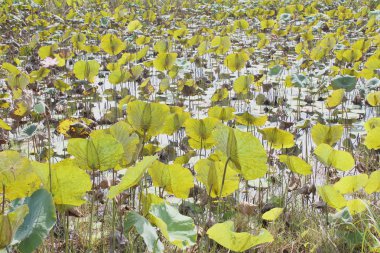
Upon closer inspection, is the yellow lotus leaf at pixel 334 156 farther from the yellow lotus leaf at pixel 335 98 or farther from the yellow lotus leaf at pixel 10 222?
the yellow lotus leaf at pixel 10 222

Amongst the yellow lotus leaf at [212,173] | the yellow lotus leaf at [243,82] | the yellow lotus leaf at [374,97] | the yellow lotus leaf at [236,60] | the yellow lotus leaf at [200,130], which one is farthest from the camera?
the yellow lotus leaf at [236,60]

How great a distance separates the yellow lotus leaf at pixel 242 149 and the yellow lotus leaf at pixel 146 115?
252 mm

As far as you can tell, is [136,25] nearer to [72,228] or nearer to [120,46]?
Result: [120,46]

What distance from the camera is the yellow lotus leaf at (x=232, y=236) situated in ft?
3.18

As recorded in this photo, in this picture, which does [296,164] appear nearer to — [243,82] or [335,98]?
[335,98]

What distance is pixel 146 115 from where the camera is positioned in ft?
4.40

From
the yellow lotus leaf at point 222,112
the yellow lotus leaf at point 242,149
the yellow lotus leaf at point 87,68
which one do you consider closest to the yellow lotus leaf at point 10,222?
the yellow lotus leaf at point 242,149

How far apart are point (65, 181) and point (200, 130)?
0.64 m

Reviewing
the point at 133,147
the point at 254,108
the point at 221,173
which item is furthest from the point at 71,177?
the point at 254,108

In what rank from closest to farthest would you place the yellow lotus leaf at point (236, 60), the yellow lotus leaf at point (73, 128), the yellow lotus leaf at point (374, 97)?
the yellow lotus leaf at point (73, 128), the yellow lotus leaf at point (374, 97), the yellow lotus leaf at point (236, 60)

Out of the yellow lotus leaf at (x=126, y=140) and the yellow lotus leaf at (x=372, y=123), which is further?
the yellow lotus leaf at (x=372, y=123)

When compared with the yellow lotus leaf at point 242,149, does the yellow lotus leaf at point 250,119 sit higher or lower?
lower

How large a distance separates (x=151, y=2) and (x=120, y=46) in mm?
6021

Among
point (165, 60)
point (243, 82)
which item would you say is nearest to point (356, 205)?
point (243, 82)
